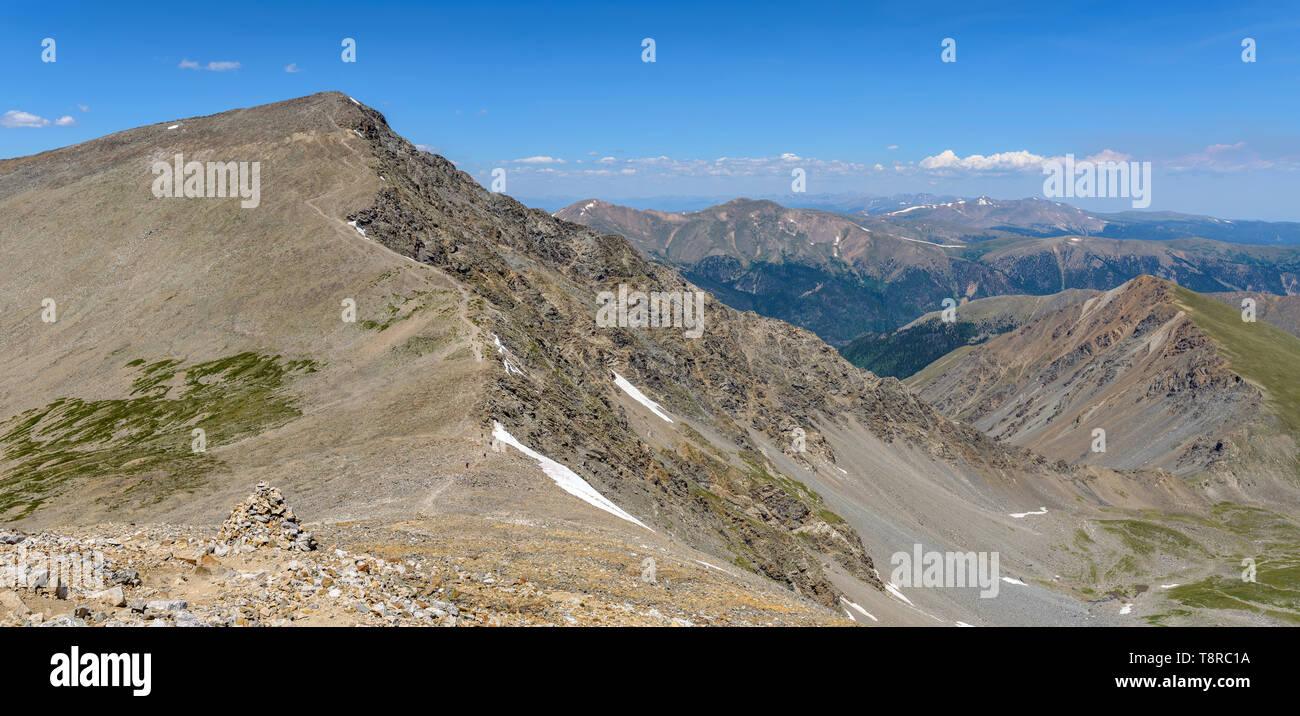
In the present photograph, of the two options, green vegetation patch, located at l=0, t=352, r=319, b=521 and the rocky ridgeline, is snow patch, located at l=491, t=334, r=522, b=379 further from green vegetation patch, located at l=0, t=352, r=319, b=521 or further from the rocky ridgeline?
the rocky ridgeline

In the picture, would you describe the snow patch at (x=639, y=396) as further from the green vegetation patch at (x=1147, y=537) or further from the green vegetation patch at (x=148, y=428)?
the green vegetation patch at (x=1147, y=537)

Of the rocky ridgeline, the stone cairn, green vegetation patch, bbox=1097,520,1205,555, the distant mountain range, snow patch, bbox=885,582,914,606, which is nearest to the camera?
the rocky ridgeline

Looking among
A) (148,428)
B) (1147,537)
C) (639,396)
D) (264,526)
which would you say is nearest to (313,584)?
(264,526)

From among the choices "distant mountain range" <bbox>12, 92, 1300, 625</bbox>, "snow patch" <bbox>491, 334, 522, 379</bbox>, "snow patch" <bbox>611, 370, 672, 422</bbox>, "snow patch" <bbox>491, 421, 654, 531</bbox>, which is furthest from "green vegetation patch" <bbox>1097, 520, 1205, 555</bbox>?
"snow patch" <bbox>491, 421, 654, 531</bbox>
